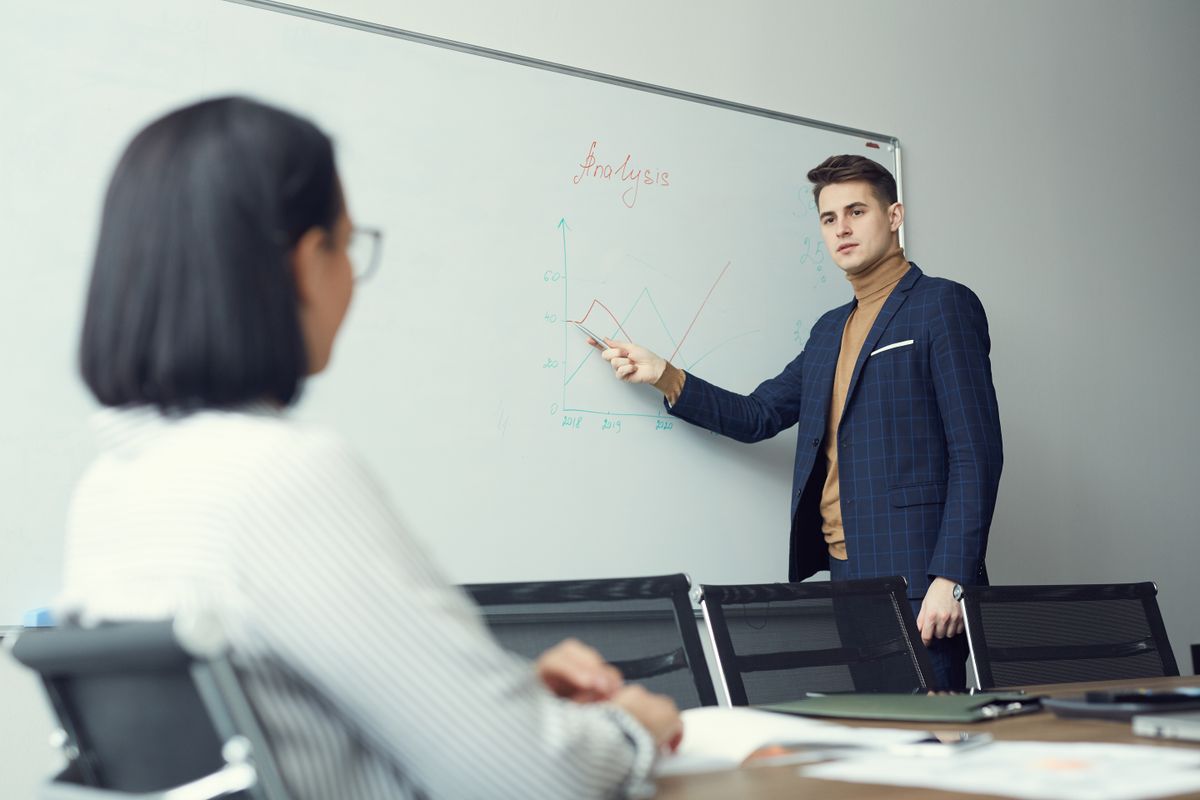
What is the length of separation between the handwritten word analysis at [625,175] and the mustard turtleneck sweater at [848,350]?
58 cm

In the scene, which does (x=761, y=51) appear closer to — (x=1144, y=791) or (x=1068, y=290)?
(x=1068, y=290)

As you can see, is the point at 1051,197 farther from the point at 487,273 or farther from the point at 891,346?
the point at 487,273

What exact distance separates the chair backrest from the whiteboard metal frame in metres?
1.66

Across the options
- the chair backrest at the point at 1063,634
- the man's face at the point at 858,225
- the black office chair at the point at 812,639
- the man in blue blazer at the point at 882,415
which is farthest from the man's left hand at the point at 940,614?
the man's face at the point at 858,225

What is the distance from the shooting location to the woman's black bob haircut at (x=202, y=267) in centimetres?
74

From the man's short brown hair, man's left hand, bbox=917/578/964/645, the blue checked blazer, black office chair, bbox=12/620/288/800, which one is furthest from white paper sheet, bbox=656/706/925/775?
the man's short brown hair

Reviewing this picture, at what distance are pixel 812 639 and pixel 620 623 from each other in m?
0.40

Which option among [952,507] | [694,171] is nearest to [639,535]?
[952,507]

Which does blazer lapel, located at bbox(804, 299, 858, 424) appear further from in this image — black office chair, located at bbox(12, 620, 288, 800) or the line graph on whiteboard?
black office chair, located at bbox(12, 620, 288, 800)

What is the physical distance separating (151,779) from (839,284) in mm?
2872

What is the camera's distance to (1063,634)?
2.01 metres

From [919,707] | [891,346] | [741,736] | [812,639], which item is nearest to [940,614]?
[891,346]

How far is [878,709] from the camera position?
128cm

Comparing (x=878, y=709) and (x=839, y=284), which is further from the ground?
(x=839, y=284)
